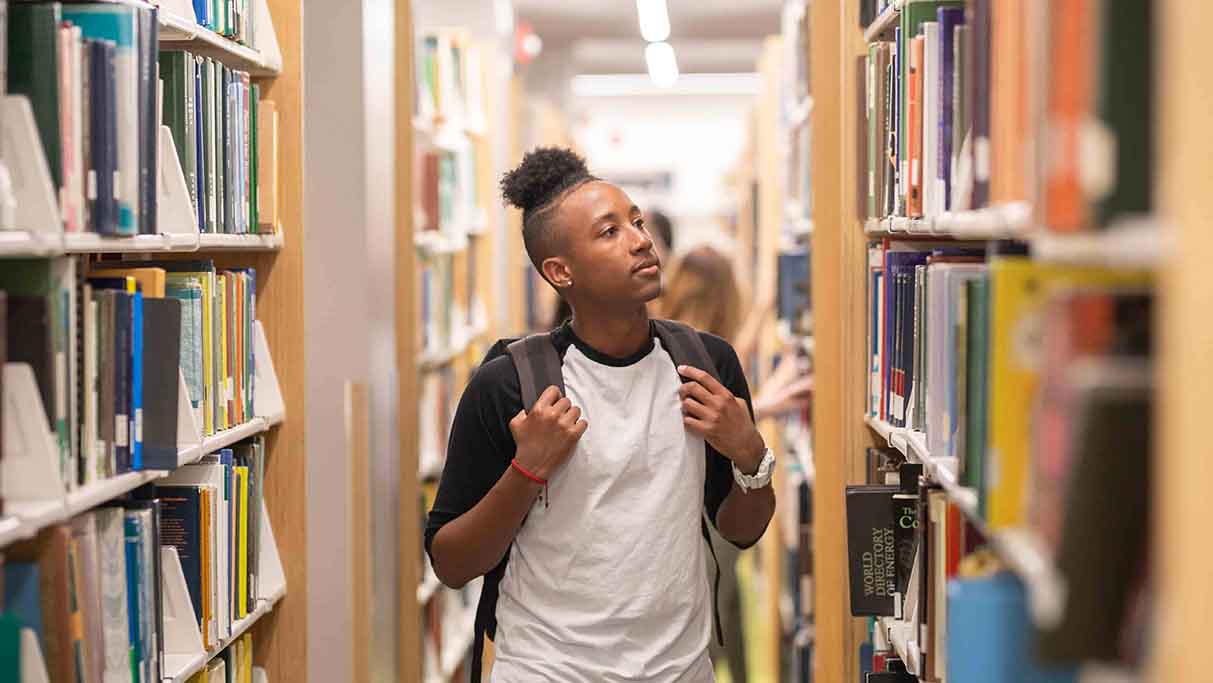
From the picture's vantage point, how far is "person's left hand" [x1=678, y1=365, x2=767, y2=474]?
2219 mm

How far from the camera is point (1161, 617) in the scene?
1.01 metres

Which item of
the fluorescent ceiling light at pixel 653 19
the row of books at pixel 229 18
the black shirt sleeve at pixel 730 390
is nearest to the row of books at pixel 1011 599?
the black shirt sleeve at pixel 730 390

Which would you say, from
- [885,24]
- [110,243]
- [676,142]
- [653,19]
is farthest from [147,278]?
[676,142]

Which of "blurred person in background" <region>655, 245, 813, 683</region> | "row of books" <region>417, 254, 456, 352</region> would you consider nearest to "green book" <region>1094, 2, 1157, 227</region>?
"blurred person in background" <region>655, 245, 813, 683</region>

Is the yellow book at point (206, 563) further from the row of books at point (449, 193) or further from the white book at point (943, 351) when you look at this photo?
the row of books at point (449, 193)

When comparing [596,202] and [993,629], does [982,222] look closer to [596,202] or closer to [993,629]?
[993,629]

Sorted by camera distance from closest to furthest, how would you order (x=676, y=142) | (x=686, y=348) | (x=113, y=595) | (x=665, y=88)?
(x=113, y=595) < (x=686, y=348) < (x=665, y=88) < (x=676, y=142)

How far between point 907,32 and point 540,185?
671 millimetres

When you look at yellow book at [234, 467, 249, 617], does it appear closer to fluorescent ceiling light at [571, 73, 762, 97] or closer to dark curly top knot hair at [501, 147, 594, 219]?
dark curly top knot hair at [501, 147, 594, 219]

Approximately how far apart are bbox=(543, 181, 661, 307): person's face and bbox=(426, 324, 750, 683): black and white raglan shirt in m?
0.11

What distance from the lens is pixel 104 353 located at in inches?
80.0

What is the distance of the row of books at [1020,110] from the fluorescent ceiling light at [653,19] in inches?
254

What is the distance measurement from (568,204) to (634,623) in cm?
69

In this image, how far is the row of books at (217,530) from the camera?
2.54 m
